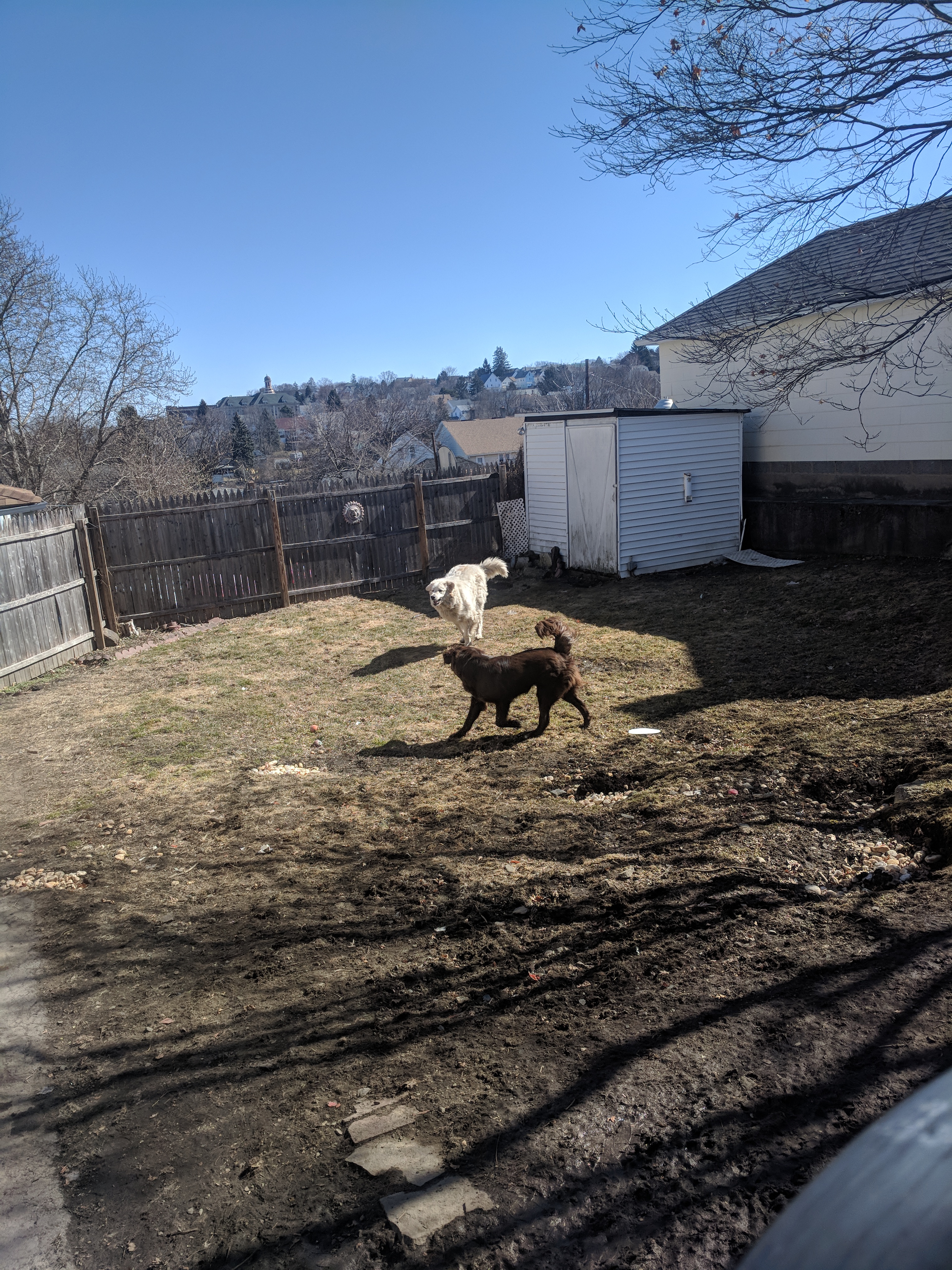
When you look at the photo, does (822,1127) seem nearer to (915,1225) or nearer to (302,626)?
(915,1225)

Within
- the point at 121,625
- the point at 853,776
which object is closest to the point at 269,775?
the point at 853,776

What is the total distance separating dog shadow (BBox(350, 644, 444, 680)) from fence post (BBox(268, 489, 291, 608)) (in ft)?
13.2

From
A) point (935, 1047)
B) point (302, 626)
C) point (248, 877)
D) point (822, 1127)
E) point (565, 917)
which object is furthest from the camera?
point (302, 626)

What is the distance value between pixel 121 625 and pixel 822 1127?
12712 millimetres

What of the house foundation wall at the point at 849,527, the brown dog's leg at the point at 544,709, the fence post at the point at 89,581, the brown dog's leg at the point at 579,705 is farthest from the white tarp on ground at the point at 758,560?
the fence post at the point at 89,581

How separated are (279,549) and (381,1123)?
40.9 feet

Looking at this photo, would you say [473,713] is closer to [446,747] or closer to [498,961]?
[446,747]

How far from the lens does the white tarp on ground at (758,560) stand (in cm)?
1441

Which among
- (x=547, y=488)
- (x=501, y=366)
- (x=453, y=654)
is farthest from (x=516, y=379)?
(x=453, y=654)

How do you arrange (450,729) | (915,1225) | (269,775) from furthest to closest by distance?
1. (450,729)
2. (269,775)
3. (915,1225)

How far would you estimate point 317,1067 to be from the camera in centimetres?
315

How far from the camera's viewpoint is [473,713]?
24.1 ft

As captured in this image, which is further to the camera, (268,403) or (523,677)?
(268,403)

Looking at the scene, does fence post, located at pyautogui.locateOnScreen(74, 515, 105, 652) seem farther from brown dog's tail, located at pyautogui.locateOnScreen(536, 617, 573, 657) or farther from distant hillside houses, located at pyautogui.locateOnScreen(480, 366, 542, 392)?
distant hillside houses, located at pyautogui.locateOnScreen(480, 366, 542, 392)
